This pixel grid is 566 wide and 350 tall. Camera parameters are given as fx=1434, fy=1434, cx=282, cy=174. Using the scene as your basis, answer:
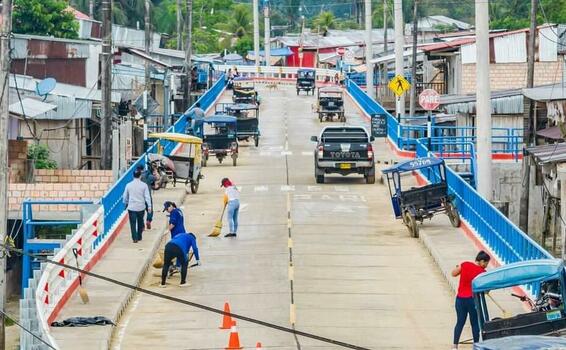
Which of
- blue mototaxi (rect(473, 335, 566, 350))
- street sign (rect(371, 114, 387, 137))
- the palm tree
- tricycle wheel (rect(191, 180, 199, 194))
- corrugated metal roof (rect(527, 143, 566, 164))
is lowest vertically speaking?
blue mototaxi (rect(473, 335, 566, 350))

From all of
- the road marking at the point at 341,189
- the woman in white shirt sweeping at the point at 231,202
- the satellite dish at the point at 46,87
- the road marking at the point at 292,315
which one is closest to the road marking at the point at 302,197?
the road marking at the point at 341,189

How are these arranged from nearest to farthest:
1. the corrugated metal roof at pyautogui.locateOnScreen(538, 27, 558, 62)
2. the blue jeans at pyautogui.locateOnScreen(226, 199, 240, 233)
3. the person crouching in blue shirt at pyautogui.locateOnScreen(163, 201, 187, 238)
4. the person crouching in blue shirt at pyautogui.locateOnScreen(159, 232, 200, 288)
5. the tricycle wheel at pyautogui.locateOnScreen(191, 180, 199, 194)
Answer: the person crouching in blue shirt at pyautogui.locateOnScreen(159, 232, 200, 288) < the person crouching in blue shirt at pyautogui.locateOnScreen(163, 201, 187, 238) < the blue jeans at pyautogui.locateOnScreen(226, 199, 240, 233) < the tricycle wheel at pyautogui.locateOnScreen(191, 180, 199, 194) < the corrugated metal roof at pyautogui.locateOnScreen(538, 27, 558, 62)

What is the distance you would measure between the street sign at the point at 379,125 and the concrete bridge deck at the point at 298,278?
41.8 ft

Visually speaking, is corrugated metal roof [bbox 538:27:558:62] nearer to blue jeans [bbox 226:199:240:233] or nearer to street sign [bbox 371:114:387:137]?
street sign [bbox 371:114:387:137]

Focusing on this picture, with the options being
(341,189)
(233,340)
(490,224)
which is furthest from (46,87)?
(233,340)

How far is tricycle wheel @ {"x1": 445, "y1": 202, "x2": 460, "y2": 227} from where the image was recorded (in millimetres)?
34406

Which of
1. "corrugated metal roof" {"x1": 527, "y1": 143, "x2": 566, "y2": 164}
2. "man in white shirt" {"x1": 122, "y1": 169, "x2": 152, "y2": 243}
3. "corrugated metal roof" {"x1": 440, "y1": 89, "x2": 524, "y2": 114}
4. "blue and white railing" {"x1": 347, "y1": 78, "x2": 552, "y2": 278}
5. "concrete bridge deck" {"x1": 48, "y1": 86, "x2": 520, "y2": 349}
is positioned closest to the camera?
"concrete bridge deck" {"x1": 48, "y1": 86, "x2": 520, "y2": 349}

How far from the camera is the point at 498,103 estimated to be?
169 ft

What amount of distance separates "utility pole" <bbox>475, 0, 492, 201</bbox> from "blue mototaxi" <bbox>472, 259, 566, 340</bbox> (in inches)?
619

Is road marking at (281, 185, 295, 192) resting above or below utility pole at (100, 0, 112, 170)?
below

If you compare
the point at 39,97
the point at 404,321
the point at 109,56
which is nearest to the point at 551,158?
the point at 404,321

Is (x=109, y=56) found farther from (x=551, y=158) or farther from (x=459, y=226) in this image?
(x=551, y=158)

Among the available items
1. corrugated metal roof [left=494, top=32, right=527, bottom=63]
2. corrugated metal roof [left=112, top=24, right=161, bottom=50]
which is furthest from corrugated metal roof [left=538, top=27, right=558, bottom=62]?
corrugated metal roof [left=112, top=24, right=161, bottom=50]

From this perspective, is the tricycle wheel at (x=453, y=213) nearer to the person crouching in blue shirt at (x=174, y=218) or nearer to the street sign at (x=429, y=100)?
the person crouching in blue shirt at (x=174, y=218)
